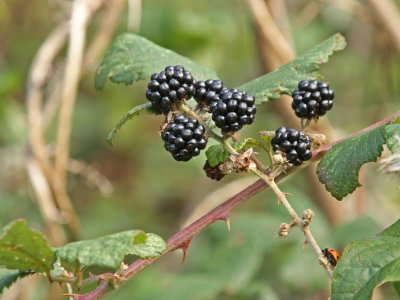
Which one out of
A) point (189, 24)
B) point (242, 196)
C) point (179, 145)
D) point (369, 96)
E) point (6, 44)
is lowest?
point (369, 96)

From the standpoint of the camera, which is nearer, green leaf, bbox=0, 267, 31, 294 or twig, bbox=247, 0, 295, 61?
green leaf, bbox=0, 267, 31, 294

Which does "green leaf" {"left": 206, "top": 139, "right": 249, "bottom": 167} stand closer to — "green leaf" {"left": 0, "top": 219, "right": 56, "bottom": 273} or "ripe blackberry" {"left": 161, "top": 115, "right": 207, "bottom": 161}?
"ripe blackberry" {"left": 161, "top": 115, "right": 207, "bottom": 161}

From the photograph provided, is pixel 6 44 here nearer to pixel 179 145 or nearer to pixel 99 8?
pixel 99 8

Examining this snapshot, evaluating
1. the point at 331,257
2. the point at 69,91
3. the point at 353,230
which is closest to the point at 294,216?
the point at 331,257

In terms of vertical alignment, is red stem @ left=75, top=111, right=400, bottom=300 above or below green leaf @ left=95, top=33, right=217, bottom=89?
below

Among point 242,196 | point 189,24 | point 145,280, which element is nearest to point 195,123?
point 242,196

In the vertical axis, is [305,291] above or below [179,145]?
below

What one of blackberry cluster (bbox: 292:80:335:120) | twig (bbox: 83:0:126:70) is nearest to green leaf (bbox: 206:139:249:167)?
blackberry cluster (bbox: 292:80:335:120)
